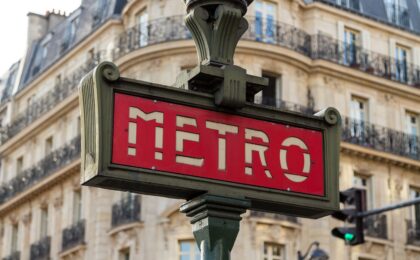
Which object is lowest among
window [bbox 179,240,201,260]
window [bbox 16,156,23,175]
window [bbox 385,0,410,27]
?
window [bbox 179,240,201,260]

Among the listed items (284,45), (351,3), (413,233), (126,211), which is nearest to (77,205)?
(126,211)

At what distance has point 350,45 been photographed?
3278 cm

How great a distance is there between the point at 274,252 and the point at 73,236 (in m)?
7.76

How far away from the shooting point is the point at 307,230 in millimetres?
29297

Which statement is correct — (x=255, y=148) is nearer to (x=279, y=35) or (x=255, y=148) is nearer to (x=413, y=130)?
(x=279, y=35)

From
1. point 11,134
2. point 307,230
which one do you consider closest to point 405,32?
point 307,230

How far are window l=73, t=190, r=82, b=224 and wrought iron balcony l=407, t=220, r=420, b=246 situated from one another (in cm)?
1085

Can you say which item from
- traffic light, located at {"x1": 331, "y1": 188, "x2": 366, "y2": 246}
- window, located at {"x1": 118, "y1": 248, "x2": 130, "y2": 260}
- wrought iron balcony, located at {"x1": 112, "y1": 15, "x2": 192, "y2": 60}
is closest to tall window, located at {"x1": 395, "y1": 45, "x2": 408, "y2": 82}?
wrought iron balcony, located at {"x1": 112, "y1": 15, "x2": 192, "y2": 60}

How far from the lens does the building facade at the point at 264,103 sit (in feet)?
95.7

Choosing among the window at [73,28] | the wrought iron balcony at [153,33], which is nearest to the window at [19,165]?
the window at [73,28]

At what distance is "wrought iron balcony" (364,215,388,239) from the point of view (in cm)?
3066

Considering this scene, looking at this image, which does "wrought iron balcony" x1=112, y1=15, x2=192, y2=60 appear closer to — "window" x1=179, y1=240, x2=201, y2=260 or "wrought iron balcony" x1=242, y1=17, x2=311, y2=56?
"wrought iron balcony" x1=242, y1=17, x2=311, y2=56

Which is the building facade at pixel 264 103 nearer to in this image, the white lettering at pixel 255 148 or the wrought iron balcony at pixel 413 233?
the wrought iron balcony at pixel 413 233

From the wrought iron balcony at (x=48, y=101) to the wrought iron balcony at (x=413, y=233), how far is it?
454 inches
